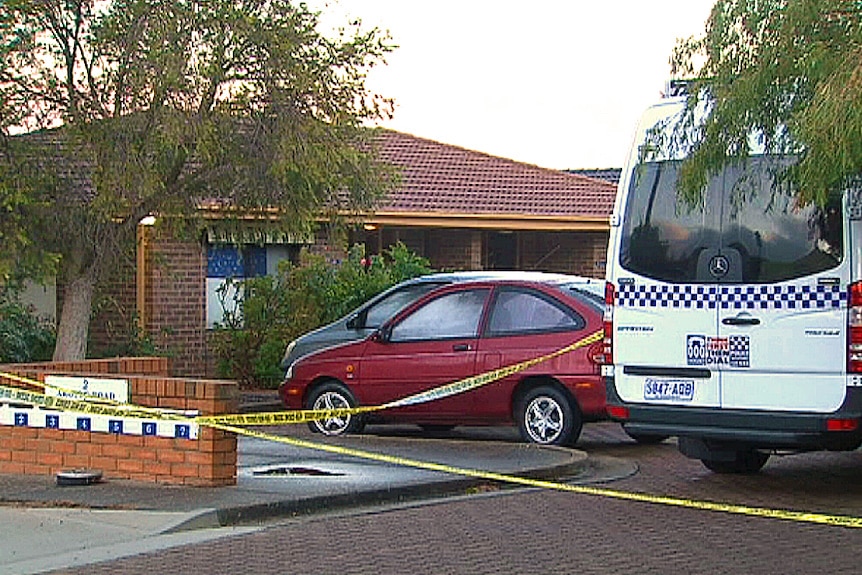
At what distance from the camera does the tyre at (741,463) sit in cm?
1345

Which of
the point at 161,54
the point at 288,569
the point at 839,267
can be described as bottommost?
the point at 288,569

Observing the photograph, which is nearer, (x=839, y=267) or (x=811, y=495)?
(x=839, y=267)

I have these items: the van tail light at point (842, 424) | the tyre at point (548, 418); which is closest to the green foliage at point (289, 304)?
the tyre at point (548, 418)

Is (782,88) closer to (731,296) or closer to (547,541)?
(731,296)

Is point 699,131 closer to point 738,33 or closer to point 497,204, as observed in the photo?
point 738,33

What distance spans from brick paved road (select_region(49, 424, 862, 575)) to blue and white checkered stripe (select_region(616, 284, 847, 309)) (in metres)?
1.50

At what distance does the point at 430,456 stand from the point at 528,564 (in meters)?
4.69

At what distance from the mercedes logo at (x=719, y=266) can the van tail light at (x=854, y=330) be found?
99 cm

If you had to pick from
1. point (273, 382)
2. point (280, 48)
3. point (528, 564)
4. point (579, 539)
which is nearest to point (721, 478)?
point (579, 539)

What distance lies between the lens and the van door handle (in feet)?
37.7

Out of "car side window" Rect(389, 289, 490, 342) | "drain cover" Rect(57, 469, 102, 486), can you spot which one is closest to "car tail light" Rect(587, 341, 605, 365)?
"car side window" Rect(389, 289, 490, 342)

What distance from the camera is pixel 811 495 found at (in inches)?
487

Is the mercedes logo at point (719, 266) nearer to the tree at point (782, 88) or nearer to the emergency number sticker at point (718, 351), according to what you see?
the emergency number sticker at point (718, 351)

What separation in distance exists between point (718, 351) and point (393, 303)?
6.57 meters
